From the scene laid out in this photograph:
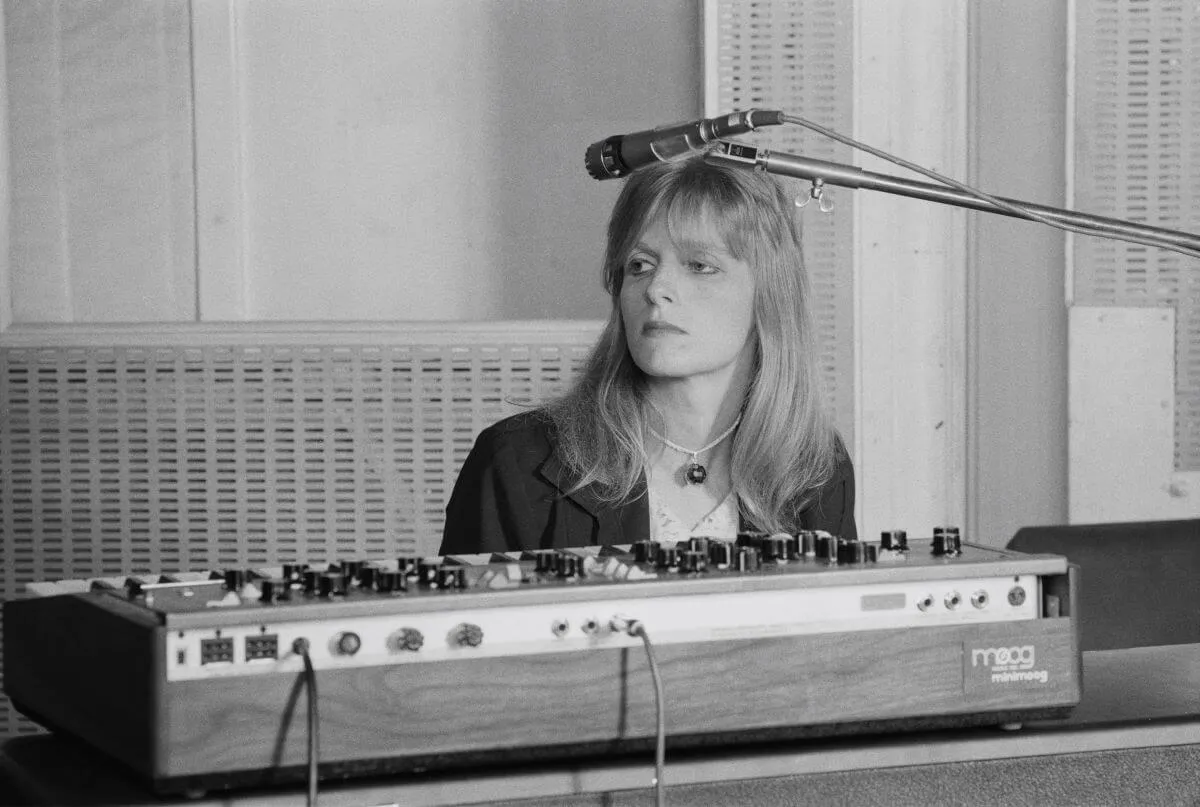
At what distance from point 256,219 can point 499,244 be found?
0.74m

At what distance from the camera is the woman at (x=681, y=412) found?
2.52 m

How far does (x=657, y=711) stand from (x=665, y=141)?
582 mm

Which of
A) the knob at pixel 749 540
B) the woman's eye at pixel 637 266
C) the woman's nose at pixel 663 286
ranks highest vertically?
the woman's eye at pixel 637 266

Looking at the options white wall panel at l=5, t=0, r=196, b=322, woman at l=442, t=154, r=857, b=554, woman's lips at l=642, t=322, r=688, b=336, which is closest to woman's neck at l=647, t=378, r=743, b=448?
woman at l=442, t=154, r=857, b=554

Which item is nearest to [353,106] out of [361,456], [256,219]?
[256,219]

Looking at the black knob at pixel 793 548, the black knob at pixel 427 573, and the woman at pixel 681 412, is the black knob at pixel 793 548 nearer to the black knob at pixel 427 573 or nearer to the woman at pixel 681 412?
the black knob at pixel 427 573

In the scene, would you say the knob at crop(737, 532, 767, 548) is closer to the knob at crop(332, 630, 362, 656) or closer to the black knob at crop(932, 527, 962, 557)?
the black knob at crop(932, 527, 962, 557)

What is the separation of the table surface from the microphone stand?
526mm

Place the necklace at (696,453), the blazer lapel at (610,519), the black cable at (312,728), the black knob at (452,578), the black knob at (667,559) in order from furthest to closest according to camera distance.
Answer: the necklace at (696,453), the blazer lapel at (610,519), the black knob at (667,559), the black knob at (452,578), the black cable at (312,728)

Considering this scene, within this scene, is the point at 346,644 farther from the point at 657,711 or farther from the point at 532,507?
the point at 532,507

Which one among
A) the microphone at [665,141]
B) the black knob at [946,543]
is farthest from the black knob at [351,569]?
the black knob at [946,543]

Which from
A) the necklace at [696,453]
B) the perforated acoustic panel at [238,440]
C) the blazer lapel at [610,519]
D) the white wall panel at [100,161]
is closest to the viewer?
the blazer lapel at [610,519]

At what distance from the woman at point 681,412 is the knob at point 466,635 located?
43.7 inches

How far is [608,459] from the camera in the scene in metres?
2.55
